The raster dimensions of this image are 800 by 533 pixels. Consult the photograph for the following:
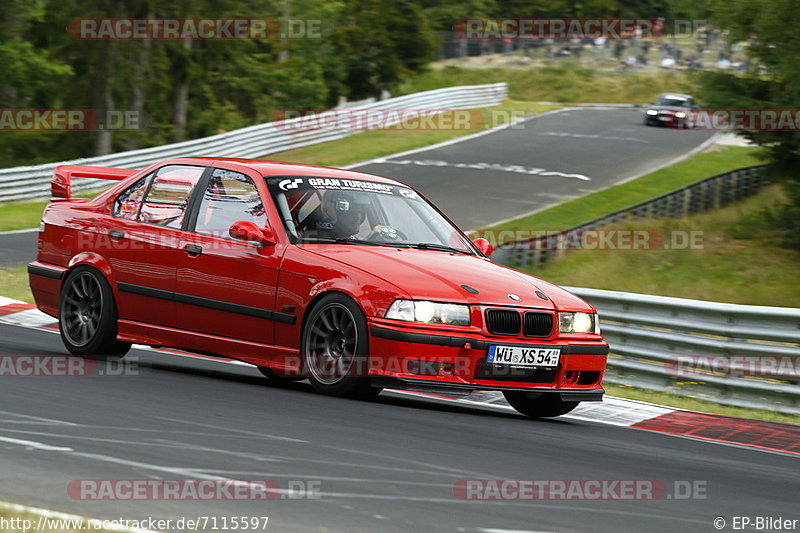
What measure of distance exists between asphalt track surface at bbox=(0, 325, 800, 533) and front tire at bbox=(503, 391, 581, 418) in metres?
0.13

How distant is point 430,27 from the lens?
55.7 meters

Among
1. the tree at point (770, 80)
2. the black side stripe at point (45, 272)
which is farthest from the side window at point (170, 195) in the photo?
the tree at point (770, 80)

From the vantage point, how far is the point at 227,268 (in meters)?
8.52

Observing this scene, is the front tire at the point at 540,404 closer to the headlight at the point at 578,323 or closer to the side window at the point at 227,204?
the headlight at the point at 578,323

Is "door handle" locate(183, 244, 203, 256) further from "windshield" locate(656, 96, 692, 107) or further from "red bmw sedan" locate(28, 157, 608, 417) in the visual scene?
"windshield" locate(656, 96, 692, 107)

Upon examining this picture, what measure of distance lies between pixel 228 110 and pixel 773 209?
26.9m

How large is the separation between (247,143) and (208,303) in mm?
25108

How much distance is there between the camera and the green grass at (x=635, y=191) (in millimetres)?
26184

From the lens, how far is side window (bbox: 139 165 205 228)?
9070mm
